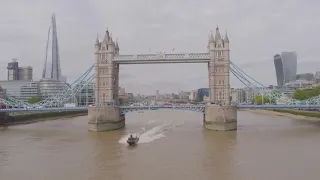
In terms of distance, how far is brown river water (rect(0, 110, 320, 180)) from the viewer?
2259 cm

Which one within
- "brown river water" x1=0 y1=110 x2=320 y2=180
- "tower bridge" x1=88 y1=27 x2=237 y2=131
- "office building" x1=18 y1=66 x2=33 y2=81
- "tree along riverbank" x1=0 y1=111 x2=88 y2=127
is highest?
"office building" x1=18 y1=66 x2=33 y2=81

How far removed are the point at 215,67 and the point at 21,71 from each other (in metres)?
153

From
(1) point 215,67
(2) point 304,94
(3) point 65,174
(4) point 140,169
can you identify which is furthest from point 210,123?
(2) point 304,94

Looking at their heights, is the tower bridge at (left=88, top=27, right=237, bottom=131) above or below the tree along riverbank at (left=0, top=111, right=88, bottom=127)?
above

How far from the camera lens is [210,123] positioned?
154 ft

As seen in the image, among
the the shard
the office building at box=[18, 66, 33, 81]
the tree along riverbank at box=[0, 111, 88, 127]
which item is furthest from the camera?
the office building at box=[18, 66, 33, 81]

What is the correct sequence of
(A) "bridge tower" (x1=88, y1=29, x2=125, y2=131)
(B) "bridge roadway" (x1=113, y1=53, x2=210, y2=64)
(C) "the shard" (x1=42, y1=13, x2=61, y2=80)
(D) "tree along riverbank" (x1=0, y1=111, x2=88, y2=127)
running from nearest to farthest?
(B) "bridge roadway" (x1=113, y1=53, x2=210, y2=64), (A) "bridge tower" (x1=88, y1=29, x2=125, y2=131), (D) "tree along riverbank" (x1=0, y1=111, x2=88, y2=127), (C) "the shard" (x1=42, y1=13, x2=61, y2=80)

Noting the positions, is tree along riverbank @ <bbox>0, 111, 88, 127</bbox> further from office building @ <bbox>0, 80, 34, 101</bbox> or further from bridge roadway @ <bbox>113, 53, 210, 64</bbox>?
office building @ <bbox>0, 80, 34, 101</bbox>

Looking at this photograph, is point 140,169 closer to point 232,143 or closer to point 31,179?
point 31,179

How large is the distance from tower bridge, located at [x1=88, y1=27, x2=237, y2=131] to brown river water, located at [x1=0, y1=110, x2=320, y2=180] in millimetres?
5451

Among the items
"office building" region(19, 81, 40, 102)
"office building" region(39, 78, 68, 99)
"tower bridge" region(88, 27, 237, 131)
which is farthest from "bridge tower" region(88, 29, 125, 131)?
"office building" region(19, 81, 40, 102)

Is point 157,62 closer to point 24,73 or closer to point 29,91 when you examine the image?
point 29,91

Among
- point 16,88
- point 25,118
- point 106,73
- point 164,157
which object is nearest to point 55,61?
point 16,88

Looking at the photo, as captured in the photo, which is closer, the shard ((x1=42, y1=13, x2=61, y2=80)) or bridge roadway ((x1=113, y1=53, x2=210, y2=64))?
bridge roadway ((x1=113, y1=53, x2=210, y2=64))
